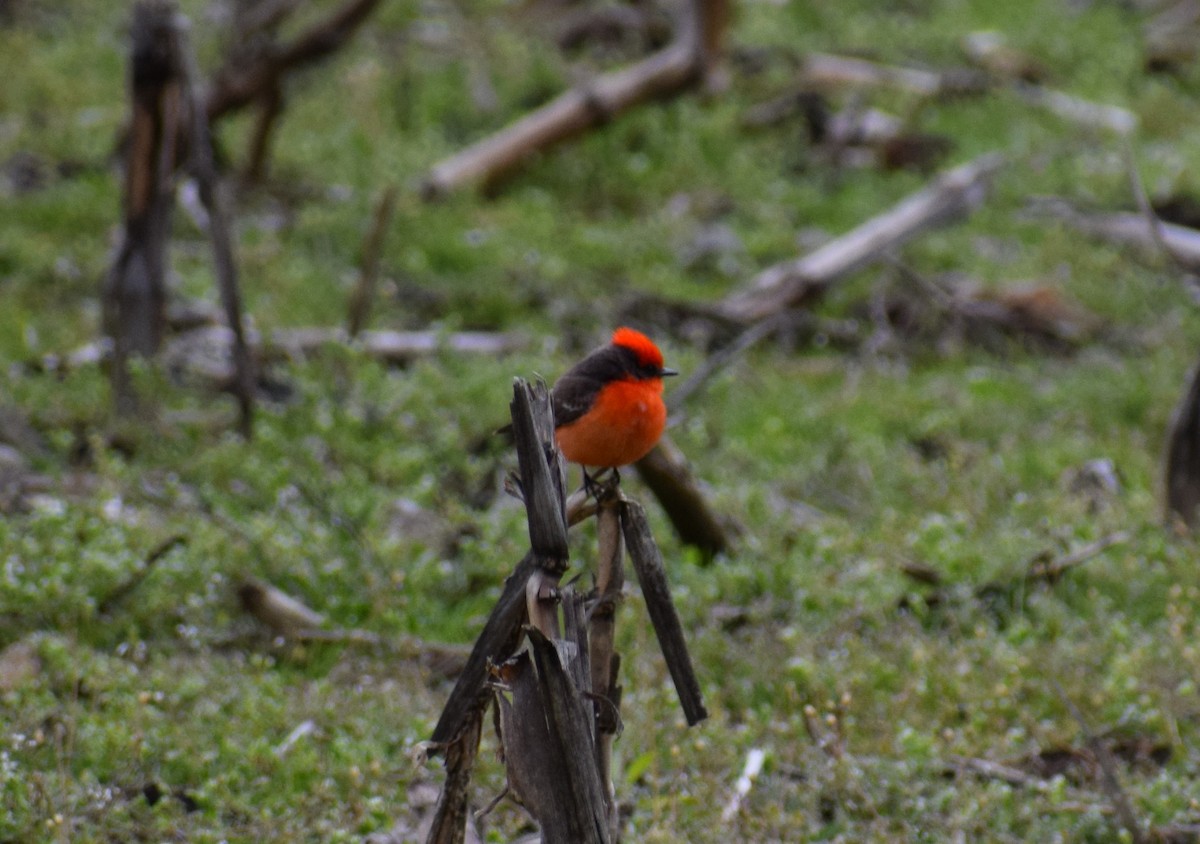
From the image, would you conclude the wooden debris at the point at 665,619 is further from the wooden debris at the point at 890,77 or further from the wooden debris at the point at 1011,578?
the wooden debris at the point at 890,77

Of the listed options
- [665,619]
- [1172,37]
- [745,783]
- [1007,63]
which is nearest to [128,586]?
[745,783]

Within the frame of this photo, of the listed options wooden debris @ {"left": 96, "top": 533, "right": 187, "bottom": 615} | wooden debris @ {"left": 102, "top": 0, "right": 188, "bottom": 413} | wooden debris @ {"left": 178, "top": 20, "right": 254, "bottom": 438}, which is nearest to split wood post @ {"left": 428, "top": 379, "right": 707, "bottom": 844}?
wooden debris @ {"left": 96, "top": 533, "right": 187, "bottom": 615}

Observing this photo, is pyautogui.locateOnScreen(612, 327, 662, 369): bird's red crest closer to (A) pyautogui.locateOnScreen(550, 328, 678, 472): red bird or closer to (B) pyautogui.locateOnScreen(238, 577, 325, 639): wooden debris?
(A) pyautogui.locateOnScreen(550, 328, 678, 472): red bird

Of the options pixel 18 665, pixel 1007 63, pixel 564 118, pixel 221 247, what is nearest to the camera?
pixel 18 665

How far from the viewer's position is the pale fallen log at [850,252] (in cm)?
826

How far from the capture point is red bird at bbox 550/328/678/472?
3.96 metres

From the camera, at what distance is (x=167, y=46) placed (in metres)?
6.33

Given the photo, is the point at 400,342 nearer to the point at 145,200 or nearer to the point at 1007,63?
the point at 145,200

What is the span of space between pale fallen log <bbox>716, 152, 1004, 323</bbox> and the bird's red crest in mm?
3708

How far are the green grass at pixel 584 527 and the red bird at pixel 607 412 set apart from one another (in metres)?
0.87

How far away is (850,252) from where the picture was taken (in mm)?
8445

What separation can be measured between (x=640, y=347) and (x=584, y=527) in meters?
1.57

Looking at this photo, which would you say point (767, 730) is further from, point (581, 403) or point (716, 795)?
point (581, 403)

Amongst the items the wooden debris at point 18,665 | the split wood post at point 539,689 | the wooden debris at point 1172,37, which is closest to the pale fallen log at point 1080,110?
the wooden debris at point 1172,37
